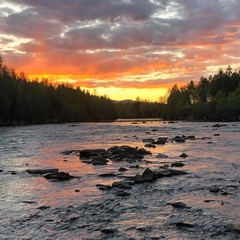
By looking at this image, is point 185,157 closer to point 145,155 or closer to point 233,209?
point 145,155

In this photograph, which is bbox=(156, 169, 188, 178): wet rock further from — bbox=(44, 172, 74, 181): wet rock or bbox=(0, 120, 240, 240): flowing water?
bbox=(44, 172, 74, 181): wet rock

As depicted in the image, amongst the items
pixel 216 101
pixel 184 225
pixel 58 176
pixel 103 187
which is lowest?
pixel 184 225

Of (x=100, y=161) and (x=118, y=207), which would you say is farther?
(x=100, y=161)

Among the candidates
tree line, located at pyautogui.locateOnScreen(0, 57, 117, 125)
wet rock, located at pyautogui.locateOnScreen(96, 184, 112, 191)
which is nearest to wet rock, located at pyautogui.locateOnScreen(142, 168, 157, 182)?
wet rock, located at pyautogui.locateOnScreen(96, 184, 112, 191)

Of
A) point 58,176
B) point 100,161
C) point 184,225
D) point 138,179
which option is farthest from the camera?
point 100,161

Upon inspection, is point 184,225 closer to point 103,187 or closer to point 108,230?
point 108,230

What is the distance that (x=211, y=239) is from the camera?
29.0 ft

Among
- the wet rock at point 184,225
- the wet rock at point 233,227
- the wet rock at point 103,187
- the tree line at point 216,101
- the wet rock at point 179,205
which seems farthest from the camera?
the tree line at point 216,101

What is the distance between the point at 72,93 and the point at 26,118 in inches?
3288

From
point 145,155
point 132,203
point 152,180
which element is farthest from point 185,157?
point 132,203

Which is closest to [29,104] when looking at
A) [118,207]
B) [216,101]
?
[216,101]

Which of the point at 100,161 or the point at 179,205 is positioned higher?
the point at 100,161

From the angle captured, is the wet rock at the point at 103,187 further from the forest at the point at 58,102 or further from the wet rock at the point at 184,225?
the forest at the point at 58,102

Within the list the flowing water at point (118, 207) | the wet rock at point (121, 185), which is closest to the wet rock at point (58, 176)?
the flowing water at point (118, 207)
